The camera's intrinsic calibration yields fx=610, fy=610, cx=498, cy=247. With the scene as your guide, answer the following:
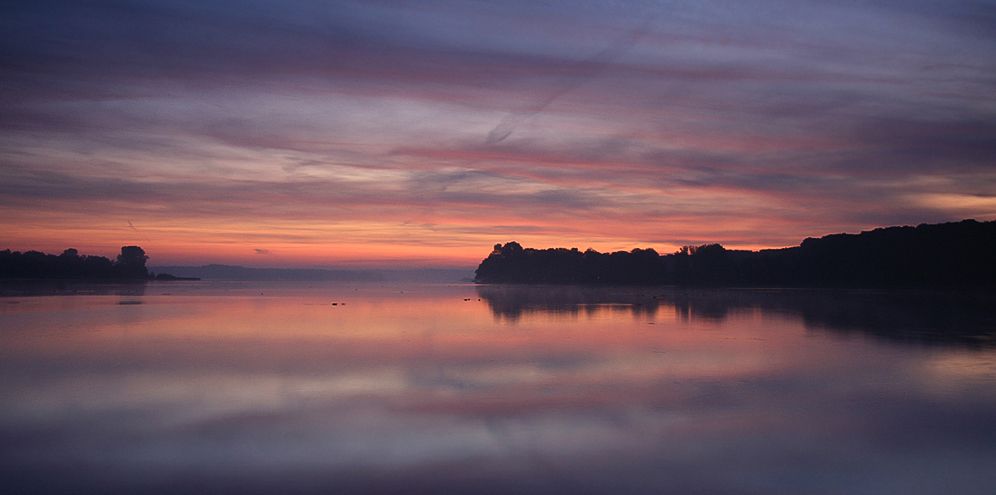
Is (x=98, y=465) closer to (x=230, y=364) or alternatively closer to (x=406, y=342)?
(x=230, y=364)

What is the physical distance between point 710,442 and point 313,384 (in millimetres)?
6828

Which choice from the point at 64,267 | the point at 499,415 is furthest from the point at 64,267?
the point at 499,415

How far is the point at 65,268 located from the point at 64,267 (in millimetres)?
248

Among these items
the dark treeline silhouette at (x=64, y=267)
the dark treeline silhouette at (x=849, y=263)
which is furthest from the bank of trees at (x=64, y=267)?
the dark treeline silhouette at (x=849, y=263)

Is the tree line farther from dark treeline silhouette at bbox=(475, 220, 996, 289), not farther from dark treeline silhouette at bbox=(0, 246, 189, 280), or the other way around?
dark treeline silhouette at bbox=(475, 220, 996, 289)

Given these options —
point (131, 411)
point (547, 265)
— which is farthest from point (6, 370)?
point (547, 265)

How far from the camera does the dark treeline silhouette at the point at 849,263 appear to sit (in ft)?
261

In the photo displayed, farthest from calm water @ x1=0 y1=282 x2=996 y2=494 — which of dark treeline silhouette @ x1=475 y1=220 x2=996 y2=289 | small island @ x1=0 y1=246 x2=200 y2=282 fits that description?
small island @ x1=0 y1=246 x2=200 y2=282

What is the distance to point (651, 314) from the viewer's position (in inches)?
1114

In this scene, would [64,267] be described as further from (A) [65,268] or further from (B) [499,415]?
(B) [499,415]

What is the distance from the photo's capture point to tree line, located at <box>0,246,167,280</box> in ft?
332

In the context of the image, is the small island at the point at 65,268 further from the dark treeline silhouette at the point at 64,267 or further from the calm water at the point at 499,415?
the calm water at the point at 499,415

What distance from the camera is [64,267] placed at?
107m

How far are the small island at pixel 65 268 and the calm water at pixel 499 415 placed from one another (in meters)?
107
